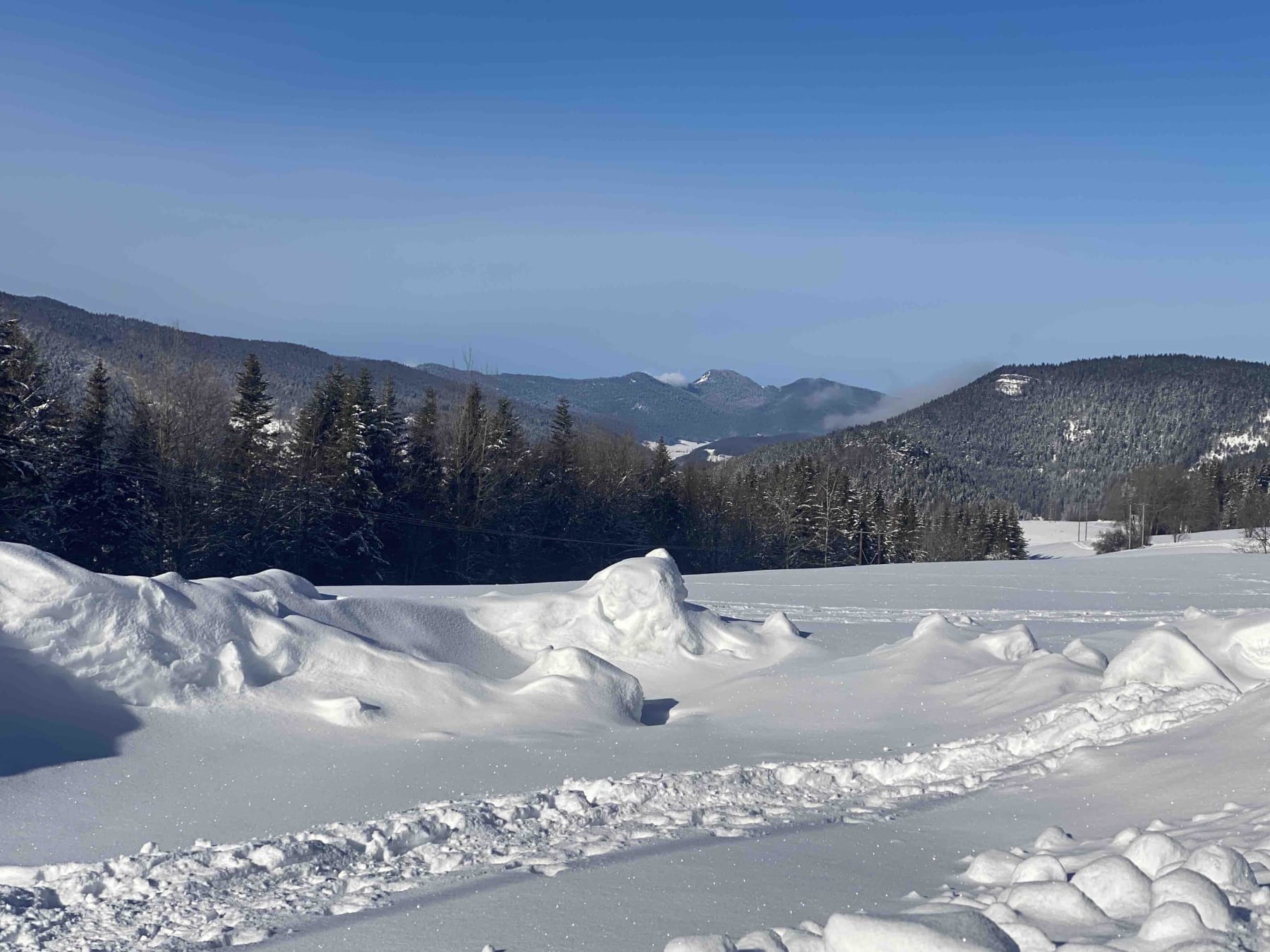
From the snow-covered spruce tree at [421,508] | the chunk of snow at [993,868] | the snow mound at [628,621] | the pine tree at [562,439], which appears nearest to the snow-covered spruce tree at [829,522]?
the pine tree at [562,439]

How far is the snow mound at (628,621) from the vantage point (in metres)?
12.3

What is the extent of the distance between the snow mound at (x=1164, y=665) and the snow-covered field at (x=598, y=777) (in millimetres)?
36

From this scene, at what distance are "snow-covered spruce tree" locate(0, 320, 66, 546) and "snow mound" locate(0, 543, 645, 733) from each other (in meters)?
20.2

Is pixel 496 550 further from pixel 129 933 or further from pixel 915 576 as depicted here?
pixel 129 933

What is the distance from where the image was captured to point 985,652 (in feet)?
38.3

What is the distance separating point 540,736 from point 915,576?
2222 centimetres

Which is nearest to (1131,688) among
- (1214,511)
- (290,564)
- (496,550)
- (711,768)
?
(711,768)

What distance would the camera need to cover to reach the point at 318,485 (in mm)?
35969

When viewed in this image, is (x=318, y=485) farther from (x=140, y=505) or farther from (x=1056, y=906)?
(x=1056, y=906)

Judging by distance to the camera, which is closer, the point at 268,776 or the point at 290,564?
the point at 268,776

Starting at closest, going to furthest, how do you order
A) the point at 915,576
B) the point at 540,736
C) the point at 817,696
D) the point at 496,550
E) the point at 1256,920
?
the point at 1256,920 → the point at 540,736 → the point at 817,696 → the point at 915,576 → the point at 496,550

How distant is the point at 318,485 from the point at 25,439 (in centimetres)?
1022

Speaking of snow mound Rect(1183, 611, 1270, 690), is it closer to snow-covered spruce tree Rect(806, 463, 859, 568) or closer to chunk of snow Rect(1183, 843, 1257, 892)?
chunk of snow Rect(1183, 843, 1257, 892)

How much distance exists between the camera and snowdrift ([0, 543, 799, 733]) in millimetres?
7973
